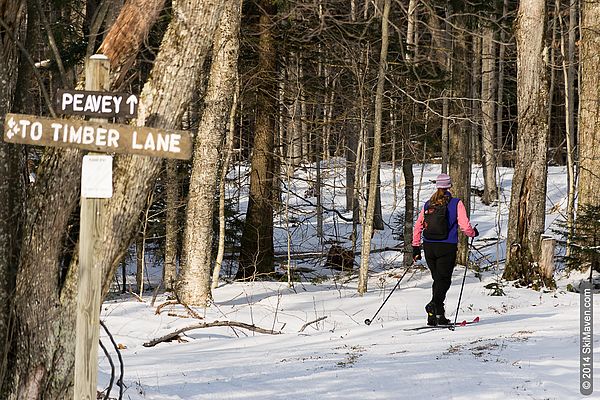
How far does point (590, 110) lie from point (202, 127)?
6846 millimetres

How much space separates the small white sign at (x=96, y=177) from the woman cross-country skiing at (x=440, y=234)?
20.1 feet

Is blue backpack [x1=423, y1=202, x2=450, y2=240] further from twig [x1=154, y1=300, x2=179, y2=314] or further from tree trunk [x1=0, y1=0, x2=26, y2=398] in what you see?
tree trunk [x1=0, y1=0, x2=26, y2=398]

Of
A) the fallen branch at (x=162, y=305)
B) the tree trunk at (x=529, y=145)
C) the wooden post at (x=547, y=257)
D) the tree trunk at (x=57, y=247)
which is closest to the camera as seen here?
the tree trunk at (x=57, y=247)

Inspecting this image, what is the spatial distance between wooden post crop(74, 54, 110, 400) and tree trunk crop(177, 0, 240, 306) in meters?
8.08

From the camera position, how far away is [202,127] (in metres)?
12.5

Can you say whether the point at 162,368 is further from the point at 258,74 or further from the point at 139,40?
the point at 258,74

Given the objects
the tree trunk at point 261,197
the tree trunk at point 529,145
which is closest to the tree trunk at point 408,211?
the tree trunk at point 261,197

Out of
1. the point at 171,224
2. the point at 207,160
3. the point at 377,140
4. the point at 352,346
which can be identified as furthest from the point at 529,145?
the point at 352,346

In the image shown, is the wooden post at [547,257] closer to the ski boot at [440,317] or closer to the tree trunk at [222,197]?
the ski boot at [440,317]

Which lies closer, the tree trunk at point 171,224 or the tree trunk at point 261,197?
the tree trunk at point 171,224

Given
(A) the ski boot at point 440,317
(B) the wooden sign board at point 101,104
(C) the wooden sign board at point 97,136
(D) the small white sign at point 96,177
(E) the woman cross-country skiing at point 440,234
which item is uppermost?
(B) the wooden sign board at point 101,104

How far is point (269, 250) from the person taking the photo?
1702 centimetres

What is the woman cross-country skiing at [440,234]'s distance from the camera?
32.6 ft

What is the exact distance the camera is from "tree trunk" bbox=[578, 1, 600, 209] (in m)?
14.4
